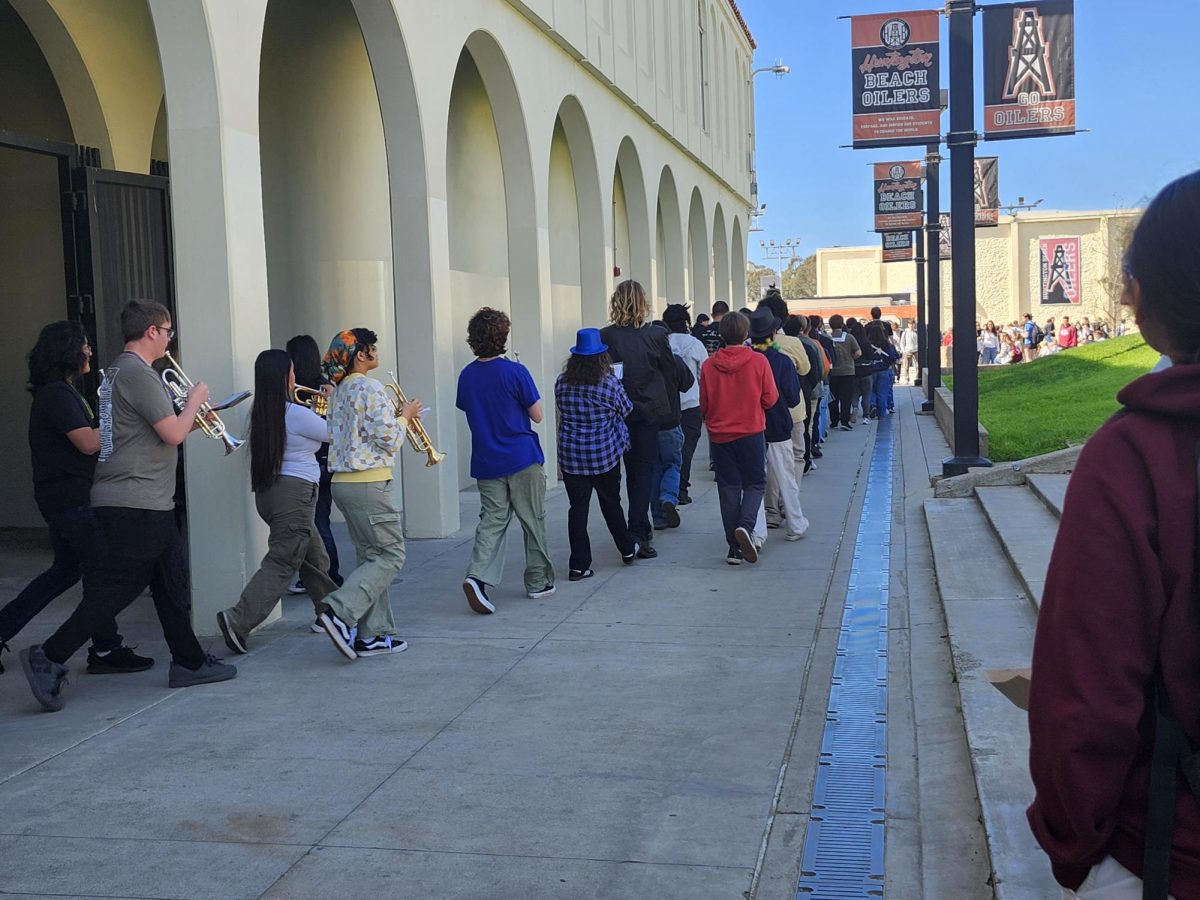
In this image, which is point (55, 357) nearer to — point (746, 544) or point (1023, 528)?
point (746, 544)

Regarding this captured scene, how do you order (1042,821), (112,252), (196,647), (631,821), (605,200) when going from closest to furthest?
(1042,821)
(631,821)
(196,647)
(112,252)
(605,200)

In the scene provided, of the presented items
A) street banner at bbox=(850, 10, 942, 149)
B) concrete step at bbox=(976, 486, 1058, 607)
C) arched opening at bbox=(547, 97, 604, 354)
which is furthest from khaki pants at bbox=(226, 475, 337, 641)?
arched opening at bbox=(547, 97, 604, 354)

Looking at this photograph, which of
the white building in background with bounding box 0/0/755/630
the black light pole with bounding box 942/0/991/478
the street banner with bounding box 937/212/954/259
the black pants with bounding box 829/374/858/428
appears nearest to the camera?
the white building in background with bounding box 0/0/755/630

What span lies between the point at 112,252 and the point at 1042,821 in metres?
7.29

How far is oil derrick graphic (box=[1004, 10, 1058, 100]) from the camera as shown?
11405 millimetres

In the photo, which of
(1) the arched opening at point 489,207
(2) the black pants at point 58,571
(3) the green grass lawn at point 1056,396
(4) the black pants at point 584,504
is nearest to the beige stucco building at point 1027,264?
(3) the green grass lawn at point 1056,396

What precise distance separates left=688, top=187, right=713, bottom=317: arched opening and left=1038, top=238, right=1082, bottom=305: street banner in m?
44.3

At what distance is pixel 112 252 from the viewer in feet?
25.8

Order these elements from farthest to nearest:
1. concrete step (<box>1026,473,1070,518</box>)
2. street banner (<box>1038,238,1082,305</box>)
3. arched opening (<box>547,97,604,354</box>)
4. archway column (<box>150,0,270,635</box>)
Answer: street banner (<box>1038,238,1082,305</box>) < arched opening (<box>547,97,604,354</box>) < concrete step (<box>1026,473,1070,518</box>) < archway column (<box>150,0,270,635</box>)

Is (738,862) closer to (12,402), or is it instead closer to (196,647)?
(196,647)

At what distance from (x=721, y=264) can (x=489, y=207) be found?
17401 millimetres

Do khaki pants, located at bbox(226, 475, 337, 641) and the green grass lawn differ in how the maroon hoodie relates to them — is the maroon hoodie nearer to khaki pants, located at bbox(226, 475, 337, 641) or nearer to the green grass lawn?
khaki pants, located at bbox(226, 475, 337, 641)

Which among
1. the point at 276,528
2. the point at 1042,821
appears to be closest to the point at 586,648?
the point at 276,528

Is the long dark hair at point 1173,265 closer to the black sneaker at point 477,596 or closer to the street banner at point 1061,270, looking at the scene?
the black sneaker at point 477,596
